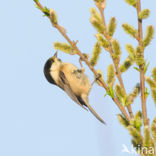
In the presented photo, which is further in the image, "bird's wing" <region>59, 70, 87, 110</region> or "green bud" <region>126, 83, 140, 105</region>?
"bird's wing" <region>59, 70, 87, 110</region>

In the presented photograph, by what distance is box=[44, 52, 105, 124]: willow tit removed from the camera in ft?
15.9

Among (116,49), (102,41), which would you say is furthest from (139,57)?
(102,41)

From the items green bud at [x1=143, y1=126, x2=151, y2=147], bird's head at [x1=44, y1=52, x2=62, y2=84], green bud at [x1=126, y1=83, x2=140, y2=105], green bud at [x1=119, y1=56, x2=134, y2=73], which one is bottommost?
green bud at [x1=143, y1=126, x2=151, y2=147]

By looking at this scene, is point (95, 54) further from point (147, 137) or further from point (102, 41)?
point (147, 137)

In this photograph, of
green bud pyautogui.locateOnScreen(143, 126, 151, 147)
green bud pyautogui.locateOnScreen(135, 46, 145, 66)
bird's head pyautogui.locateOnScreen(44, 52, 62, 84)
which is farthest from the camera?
bird's head pyautogui.locateOnScreen(44, 52, 62, 84)

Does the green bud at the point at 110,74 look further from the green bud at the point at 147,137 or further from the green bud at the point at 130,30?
the green bud at the point at 147,137

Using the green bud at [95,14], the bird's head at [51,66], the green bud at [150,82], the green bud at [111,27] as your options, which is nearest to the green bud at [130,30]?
the green bud at [111,27]

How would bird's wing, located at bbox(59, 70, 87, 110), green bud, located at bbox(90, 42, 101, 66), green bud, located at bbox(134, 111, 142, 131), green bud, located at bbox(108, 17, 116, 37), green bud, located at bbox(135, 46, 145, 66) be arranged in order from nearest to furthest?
1. green bud, located at bbox(134, 111, 142, 131)
2. green bud, located at bbox(135, 46, 145, 66)
3. green bud, located at bbox(108, 17, 116, 37)
4. green bud, located at bbox(90, 42, 101, 66)
5. bird's wing, located at bbox(59, 70, 87, 110)

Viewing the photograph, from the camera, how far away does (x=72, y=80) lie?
4.89 meters

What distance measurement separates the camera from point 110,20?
7.91 ft

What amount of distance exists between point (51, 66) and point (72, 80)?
433 mm

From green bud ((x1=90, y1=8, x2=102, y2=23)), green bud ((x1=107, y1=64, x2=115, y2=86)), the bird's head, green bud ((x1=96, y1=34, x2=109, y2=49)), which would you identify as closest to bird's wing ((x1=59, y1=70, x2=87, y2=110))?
the bird's head

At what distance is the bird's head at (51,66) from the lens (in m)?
5.06

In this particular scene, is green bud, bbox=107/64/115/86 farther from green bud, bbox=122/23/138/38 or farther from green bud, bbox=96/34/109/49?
green bud, bbox=122/23/138/38
